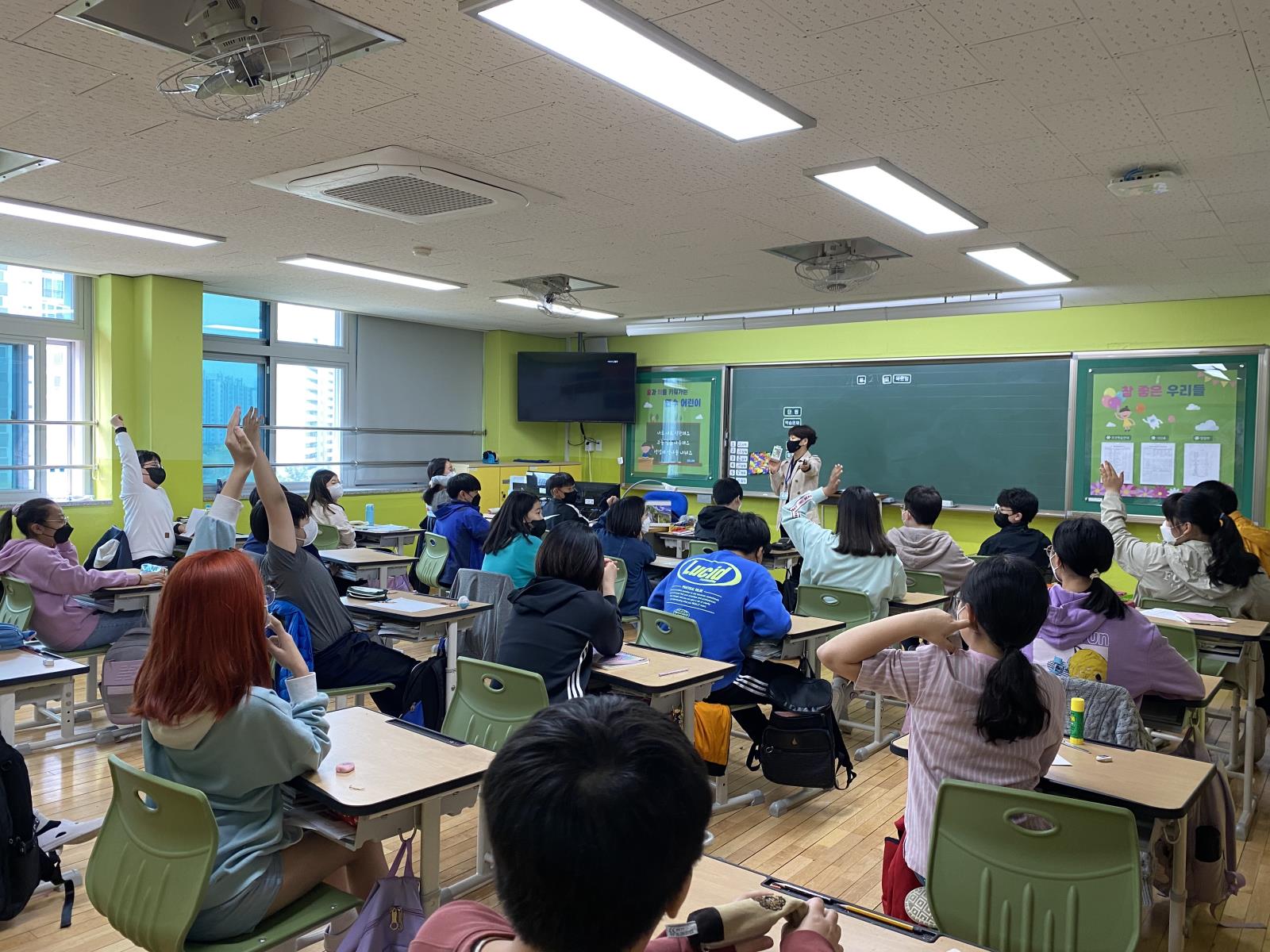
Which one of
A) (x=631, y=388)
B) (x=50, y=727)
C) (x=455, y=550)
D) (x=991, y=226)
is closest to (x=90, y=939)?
(x=50, y=727)

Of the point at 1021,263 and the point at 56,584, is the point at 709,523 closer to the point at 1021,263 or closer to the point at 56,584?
the point at 1021,263

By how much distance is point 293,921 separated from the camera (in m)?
2.01

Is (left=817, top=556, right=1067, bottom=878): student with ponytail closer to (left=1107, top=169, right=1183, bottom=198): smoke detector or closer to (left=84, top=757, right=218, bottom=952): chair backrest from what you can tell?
(left=84, top=757, right=218, bottom=952): chair backrest

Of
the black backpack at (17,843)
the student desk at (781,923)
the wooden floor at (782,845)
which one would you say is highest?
the student desk at (781,923)

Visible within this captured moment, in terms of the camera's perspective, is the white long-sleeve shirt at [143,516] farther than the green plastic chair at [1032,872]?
Yes

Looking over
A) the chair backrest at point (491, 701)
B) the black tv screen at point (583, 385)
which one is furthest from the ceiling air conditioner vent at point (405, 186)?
the black tv screen at point (583, 385)

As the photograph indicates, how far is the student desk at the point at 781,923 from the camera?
1.41 m

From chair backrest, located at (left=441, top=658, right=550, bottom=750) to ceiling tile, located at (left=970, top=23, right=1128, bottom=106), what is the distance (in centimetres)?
231

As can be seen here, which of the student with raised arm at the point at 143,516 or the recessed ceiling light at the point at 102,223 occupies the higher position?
the recessed ceiling light at the point at 102,223

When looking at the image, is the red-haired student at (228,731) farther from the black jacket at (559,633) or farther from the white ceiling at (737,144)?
the white ceiling at (737,144)

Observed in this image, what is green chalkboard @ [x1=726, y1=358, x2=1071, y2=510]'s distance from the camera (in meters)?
7.82

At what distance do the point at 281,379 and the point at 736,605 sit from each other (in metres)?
6.42

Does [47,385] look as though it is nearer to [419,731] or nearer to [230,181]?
[230,181]

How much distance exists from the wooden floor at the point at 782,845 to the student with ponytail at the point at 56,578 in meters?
0.55
